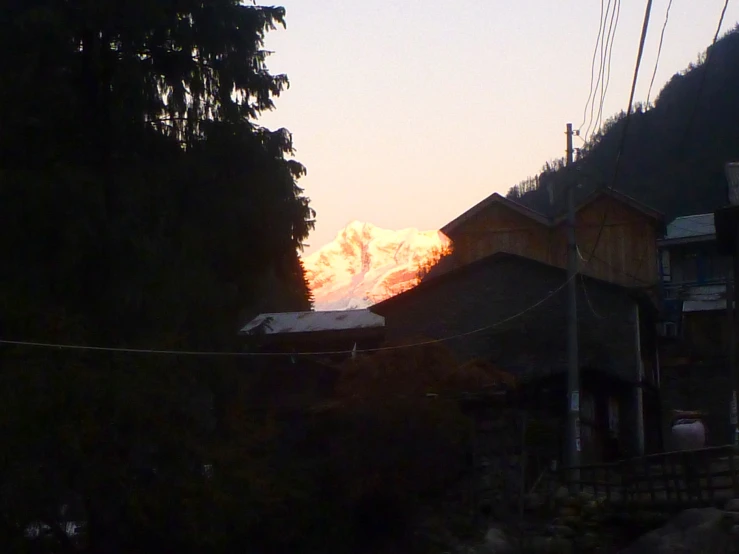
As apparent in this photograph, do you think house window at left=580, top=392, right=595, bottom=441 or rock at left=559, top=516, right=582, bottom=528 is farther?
house window at left=580, top=392, right=595, bottom=441

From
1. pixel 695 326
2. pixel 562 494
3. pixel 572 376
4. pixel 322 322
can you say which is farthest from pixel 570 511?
pixel 695 326

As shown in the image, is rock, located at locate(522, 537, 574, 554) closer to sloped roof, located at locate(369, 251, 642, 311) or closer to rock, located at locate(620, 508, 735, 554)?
rock, located at locate(620, 508, 735, 554)

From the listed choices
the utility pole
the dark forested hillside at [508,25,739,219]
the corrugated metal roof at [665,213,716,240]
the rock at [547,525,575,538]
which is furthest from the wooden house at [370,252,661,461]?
the dark forested hillside at [508,25,739,219]

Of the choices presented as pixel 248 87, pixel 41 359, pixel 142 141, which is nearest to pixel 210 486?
pixel 41 359

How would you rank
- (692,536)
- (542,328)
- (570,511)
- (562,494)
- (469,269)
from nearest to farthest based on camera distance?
1. (692,536)
2. (570,511)
3. (562,494)
4. (542,328)
5. (469,269)

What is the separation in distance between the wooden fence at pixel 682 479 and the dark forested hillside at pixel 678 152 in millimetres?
39671

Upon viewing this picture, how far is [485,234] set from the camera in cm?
4656

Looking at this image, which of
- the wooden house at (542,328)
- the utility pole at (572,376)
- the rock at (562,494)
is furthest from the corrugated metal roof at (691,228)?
the rock at (562,494)

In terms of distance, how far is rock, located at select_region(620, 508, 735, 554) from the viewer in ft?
44.6

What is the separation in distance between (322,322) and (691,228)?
24.9 meters

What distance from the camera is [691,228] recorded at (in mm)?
49750

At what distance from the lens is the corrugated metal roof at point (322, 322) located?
33.1 meters

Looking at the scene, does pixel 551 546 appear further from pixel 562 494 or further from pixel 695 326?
pixel 695 326

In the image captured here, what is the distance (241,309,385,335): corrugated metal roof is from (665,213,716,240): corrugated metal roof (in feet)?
70.9
